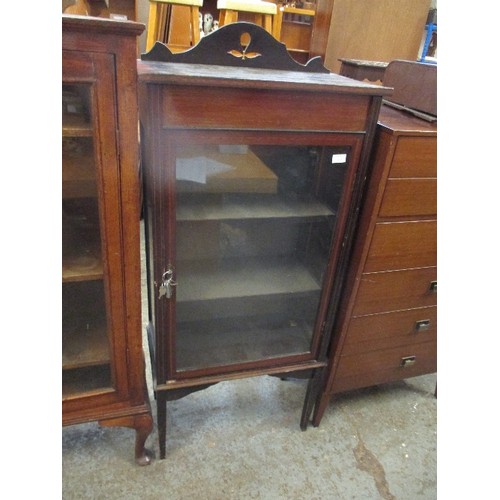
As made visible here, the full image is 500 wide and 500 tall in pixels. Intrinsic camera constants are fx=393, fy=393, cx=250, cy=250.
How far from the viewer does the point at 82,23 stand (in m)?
0.59

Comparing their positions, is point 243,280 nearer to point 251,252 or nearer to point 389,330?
point 251,252

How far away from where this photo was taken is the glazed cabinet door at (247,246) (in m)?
0.86

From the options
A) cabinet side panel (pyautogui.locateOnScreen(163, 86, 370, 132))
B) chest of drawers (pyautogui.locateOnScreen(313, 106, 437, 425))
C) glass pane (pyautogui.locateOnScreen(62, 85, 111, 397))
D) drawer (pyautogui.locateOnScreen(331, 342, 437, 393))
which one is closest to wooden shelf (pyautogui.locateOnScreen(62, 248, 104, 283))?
glass pane (pyautogui.locateOnScreen(62, 85, 111, 397))

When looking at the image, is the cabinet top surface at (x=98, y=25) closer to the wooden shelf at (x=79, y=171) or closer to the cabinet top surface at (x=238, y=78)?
the cabinet top surface at (x=238, y=78)

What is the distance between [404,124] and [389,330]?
60 cm

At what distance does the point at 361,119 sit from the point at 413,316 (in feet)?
2.11

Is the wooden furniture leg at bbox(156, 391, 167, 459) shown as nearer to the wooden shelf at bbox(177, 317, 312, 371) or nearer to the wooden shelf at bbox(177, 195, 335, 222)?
the wooden shelf at bbox(177, 317, 312, 371)

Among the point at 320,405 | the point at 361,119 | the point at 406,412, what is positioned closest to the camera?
the point at 361,119

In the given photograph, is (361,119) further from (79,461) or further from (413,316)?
(79,461)

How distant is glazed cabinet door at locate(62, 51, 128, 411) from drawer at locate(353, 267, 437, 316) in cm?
63

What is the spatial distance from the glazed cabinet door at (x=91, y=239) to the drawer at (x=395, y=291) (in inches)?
24.8

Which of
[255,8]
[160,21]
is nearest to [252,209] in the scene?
[255,8]

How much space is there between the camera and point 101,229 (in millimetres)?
799
